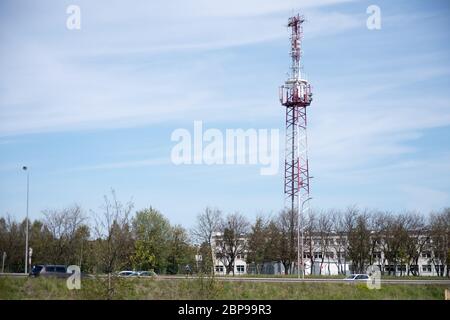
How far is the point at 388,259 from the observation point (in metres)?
43.9

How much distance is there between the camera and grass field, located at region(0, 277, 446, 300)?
1708 cm

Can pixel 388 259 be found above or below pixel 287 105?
below

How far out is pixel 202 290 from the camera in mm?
18438

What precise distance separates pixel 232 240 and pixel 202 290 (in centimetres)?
2813

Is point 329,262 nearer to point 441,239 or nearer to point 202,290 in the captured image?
point 441,239

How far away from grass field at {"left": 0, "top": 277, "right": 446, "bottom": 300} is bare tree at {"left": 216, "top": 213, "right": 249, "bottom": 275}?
21866 mm

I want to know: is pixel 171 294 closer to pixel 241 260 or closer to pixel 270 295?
pixel 270 295

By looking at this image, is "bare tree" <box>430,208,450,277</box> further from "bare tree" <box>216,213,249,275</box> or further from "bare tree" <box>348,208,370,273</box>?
"bare tree" <box>216,213,249,275</box>

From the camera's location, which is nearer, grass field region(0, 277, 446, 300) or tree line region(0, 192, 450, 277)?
grass field region(0, 277, 446, 300)

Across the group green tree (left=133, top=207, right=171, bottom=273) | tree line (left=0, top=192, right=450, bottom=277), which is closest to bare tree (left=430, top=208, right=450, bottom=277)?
tree line (left=0, top=192, right=450, bottom=277)

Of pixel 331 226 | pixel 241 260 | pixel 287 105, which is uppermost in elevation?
pixel 287 105

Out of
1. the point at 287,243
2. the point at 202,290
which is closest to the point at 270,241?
the point at 287,243
